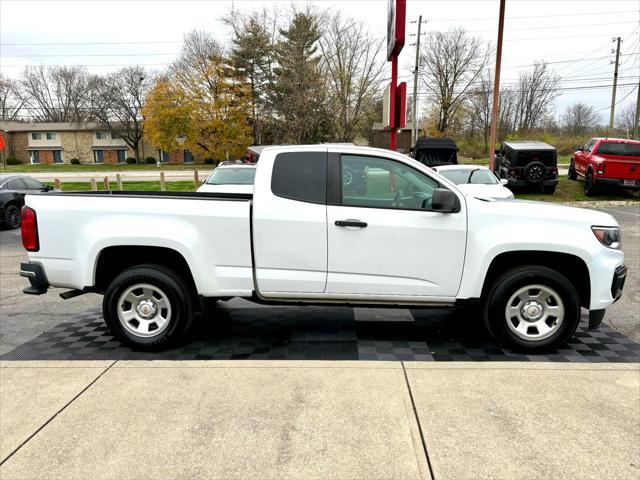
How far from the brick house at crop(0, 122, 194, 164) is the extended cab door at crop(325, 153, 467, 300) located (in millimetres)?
64566

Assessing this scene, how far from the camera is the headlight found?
420 cm

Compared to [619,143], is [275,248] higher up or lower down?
lower down

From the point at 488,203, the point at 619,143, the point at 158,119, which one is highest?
the point at 158,119

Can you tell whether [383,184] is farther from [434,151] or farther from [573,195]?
[573,195]

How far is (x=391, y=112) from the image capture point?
10.9 meters

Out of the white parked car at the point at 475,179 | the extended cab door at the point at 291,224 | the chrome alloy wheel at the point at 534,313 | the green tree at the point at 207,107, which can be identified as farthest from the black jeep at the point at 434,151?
the green tree at the point at 207,107

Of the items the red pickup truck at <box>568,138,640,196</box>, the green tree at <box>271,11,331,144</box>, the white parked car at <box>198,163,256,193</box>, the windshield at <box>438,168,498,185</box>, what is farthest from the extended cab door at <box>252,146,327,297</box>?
the green tree at <box>271,11,331,144</box>

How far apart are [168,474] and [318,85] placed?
32579 millimetres

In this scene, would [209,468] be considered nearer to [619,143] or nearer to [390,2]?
A: [390,2]

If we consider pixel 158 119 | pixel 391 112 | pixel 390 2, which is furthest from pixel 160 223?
pixel 158 119

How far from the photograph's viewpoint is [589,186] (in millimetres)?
18359

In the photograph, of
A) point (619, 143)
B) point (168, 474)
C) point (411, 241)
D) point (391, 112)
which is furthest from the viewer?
point (619, 143)

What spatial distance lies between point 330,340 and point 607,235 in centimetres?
268

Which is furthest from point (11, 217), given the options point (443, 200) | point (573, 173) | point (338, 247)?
point (573, 173)
